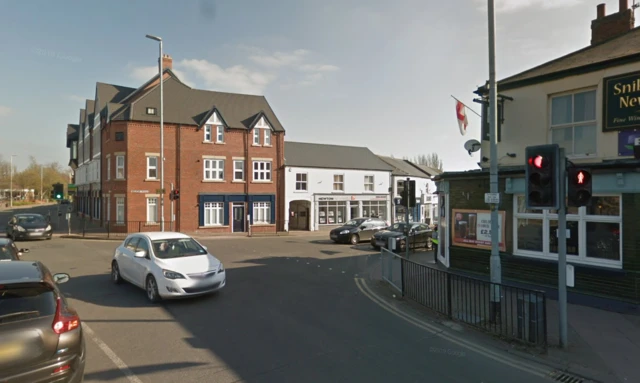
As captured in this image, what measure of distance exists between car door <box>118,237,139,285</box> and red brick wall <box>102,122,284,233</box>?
18313 millimetres

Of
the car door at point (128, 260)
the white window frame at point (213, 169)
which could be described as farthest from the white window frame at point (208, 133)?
the car door at point (128, 260)

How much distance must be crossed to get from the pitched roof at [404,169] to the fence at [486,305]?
3132 cm

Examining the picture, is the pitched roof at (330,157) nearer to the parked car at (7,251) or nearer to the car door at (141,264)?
the car door at (141,264)

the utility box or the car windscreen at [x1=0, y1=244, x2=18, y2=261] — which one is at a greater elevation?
the car windscreen at [x1=0, y1=244, x2=18, y2=261]

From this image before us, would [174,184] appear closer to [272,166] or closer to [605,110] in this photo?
[272,166]

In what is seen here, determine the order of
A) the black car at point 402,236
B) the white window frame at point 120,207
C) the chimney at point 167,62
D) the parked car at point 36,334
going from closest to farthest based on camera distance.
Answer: the parked car at point 36,334, the black car at point 402,236, the white window frame at point 120,207, the chimney at point 167,62

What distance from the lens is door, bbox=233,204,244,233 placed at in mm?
30406

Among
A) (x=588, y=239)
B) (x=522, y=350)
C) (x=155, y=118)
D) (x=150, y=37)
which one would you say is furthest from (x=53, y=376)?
(x=155, y=118)

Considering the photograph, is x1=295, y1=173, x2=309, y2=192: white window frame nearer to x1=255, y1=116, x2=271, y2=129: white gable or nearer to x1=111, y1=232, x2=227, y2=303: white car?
x1=255, y1=116, x2=271, y2=129: white gable

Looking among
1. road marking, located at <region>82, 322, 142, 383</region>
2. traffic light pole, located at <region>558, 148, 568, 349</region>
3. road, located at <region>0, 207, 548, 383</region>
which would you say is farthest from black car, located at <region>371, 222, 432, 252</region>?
road marking, located at <region>82, 322, 142, 383</region>

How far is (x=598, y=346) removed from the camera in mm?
5934

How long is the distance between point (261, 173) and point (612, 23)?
2512cm

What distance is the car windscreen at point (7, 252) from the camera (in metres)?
7.86

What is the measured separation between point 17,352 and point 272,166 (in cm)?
2885
